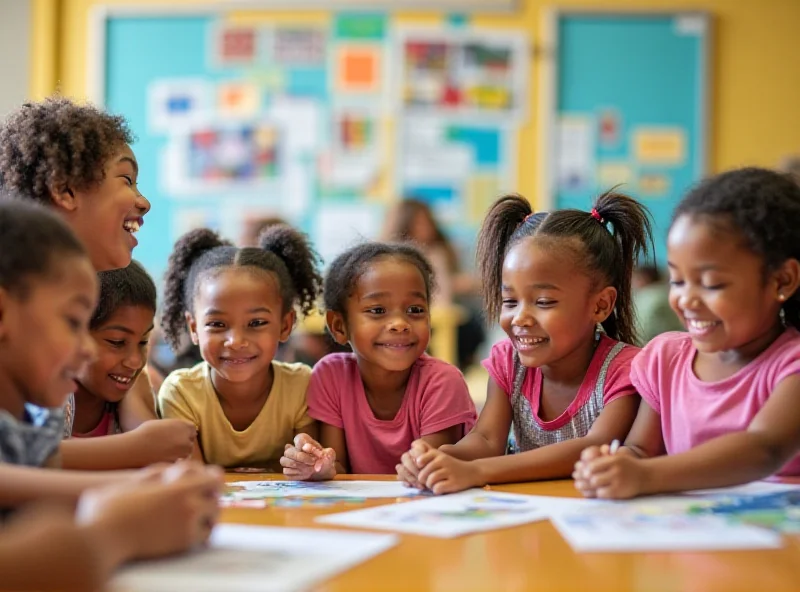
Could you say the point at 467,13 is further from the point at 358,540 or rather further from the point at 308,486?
the point at 358,540

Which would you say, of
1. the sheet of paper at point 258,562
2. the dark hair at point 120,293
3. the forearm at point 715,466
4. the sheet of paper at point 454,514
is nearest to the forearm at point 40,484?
the sheet of paper at point 258,562

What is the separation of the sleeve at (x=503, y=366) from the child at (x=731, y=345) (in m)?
0.35

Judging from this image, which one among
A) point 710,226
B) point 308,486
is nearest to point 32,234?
point 308,486

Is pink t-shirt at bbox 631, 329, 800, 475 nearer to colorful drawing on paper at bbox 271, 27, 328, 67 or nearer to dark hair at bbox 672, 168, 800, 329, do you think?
dark hair at bbox 672, 168, 800, 329

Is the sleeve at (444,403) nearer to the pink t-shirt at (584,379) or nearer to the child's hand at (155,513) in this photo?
the pink t-shirt at (584,379)

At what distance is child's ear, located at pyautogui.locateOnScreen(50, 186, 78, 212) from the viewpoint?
162 centimetres

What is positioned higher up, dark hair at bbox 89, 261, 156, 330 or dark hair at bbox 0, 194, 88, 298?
dark hair at bbox 0, 194, 88, 298

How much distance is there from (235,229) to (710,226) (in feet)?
14.2

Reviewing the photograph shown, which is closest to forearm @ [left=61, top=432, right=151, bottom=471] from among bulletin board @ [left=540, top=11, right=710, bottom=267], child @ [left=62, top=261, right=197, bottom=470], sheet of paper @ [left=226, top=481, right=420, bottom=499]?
sheet of paper @ [left=226, top=481, right=420, bottom=499]

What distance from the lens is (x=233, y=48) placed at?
17.9ft

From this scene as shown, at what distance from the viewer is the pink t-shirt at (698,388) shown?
139 centimetres

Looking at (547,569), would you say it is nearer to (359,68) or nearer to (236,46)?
(359,68)

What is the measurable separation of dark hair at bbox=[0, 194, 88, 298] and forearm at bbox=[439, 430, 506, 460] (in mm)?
787

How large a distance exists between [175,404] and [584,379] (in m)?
0.79
